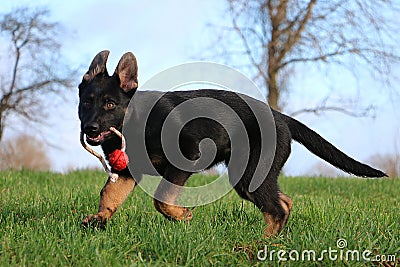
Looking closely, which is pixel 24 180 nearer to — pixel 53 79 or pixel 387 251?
pixel 387 251

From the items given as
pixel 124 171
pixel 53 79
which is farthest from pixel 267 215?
pixel 53 79

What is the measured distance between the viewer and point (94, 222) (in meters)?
4.44

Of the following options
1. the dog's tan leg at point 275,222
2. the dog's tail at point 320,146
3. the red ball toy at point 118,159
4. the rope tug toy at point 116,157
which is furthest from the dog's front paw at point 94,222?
the dog's tail at point 320,146

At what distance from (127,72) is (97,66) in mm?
302

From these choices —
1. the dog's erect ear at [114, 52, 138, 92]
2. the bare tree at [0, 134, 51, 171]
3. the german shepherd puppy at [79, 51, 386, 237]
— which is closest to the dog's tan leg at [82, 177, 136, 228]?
the german shepherd puppy at [79, 51, 386, 237]

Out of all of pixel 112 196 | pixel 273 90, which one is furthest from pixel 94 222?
pixel 273 90

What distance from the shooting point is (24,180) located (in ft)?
28.1

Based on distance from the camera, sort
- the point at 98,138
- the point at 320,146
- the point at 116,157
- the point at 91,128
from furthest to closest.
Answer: the point at 320,146, the point at 116,157, the point at 98,138, the point at 91,128

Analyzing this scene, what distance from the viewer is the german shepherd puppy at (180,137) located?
14.7 feet

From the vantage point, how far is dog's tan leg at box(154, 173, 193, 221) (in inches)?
184

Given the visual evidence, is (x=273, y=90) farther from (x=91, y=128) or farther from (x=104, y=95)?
(x=91, y=128)

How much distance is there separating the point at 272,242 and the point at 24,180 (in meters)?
5.86
